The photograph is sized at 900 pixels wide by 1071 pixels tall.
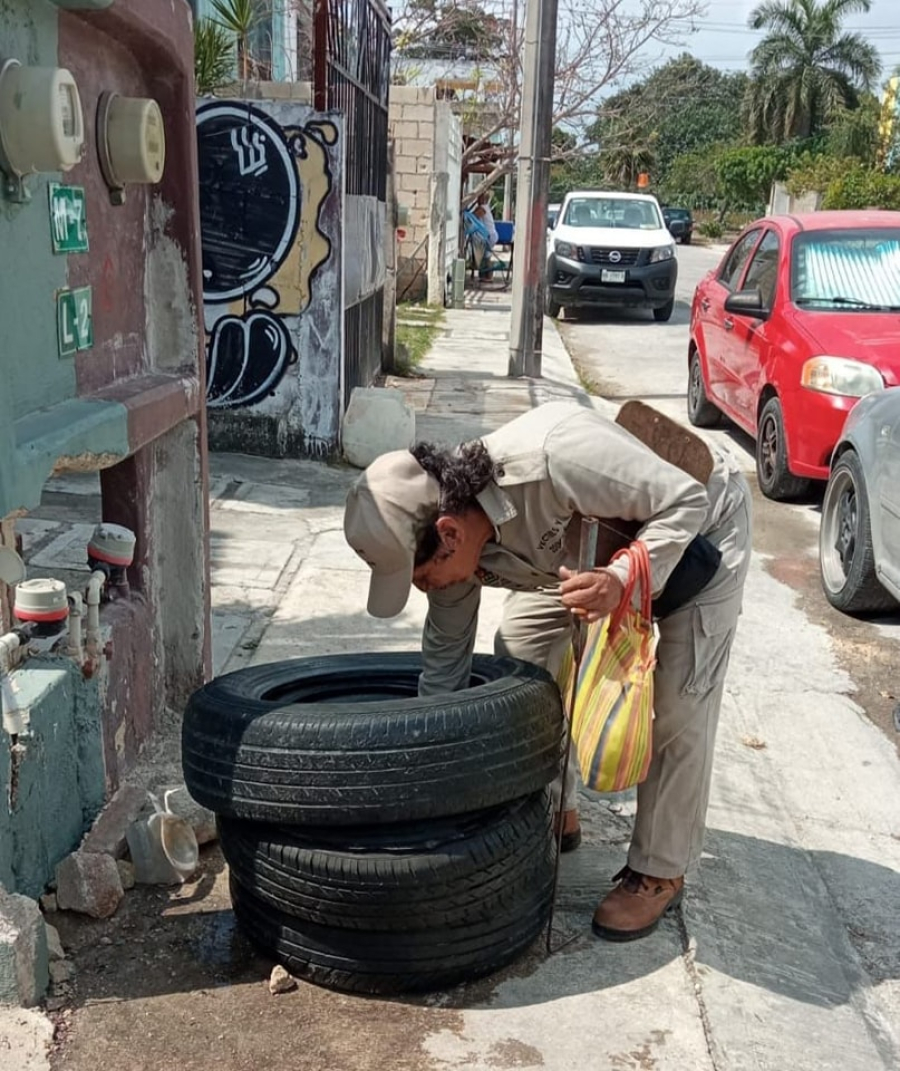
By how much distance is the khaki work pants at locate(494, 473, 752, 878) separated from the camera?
9.59ft

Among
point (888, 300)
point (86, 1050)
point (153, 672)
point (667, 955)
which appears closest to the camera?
point (86, 1050)

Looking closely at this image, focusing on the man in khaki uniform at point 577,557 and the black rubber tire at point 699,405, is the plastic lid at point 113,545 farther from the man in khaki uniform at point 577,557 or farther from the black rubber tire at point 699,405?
the black rubber tire at point 699,405

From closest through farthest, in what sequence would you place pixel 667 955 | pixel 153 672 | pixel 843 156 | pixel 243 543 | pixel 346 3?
pixel 667 955 < pixel 153 672 < pixel 243 543 < pixel 346 3 < pixel 843 156

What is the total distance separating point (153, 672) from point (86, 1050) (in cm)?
152

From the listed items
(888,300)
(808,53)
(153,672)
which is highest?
(808,53)

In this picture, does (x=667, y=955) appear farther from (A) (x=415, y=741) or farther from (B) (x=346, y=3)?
(B) (x=346, y=3)

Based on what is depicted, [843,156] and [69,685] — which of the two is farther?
[843,156]

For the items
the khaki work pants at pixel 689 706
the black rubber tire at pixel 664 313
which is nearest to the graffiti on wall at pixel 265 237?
the khaki work pants at pixel 689 706

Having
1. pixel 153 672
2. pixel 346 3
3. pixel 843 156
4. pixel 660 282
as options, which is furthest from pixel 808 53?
pixel 153 672

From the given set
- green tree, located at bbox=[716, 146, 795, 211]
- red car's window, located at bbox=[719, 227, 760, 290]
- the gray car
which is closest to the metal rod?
the gray car

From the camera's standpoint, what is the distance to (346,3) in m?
8.32

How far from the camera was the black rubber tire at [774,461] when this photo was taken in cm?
755

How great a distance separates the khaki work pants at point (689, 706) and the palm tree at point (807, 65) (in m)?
58.0

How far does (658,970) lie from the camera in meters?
2.89
